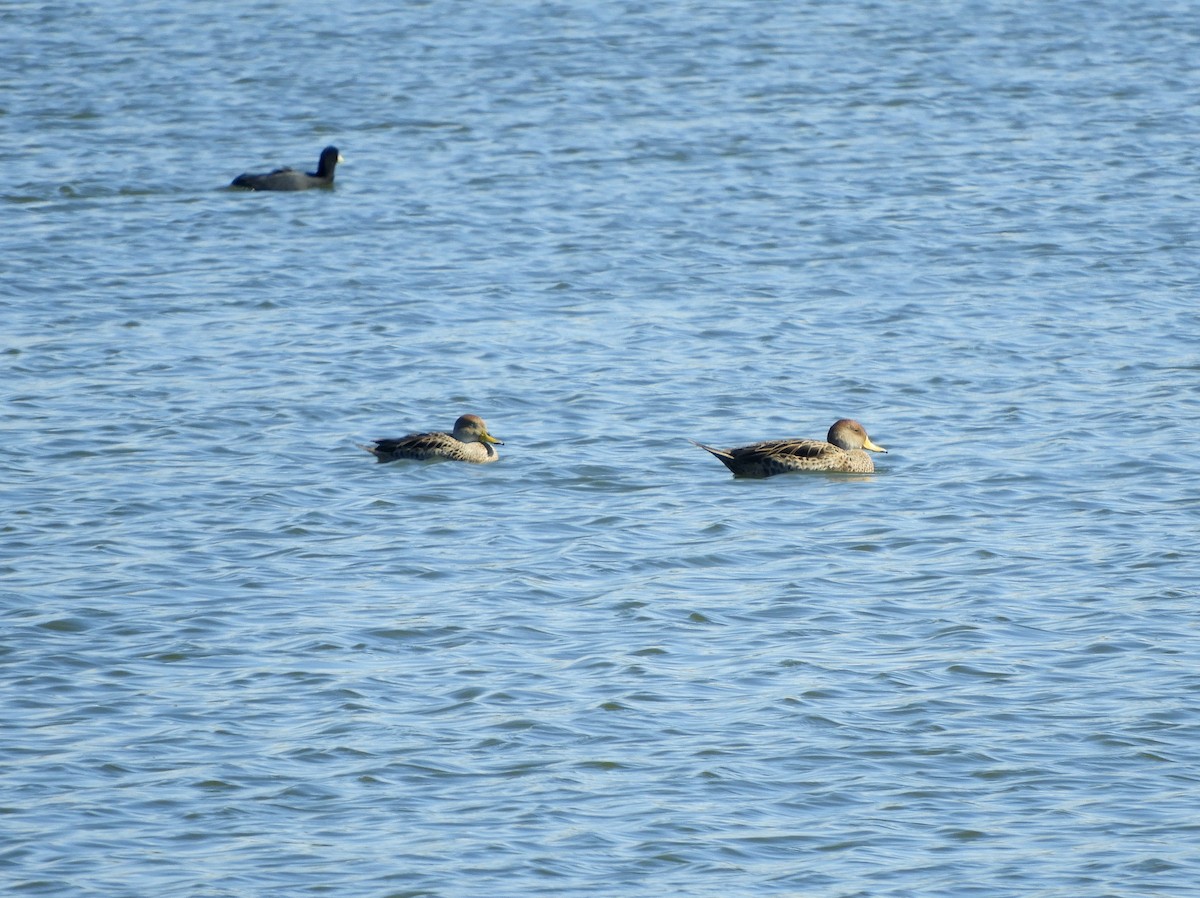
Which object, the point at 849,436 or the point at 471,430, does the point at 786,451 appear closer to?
the point at 849,436

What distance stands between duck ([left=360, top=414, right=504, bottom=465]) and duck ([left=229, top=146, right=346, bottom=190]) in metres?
11.5

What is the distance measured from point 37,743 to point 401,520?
4.29 meters

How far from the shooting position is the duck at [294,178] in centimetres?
2638

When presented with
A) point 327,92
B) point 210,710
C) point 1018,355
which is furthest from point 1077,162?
point 210,710

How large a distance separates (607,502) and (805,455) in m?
1.54

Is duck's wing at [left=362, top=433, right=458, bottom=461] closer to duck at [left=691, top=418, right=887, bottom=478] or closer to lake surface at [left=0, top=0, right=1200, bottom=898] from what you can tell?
lake surface at [left=0, top=0, right=1200, bottom=898]

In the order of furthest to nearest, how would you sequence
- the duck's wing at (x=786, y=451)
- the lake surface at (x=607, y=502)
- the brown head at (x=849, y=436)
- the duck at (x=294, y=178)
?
the duck at (x=294, y=178), the brown head at (x=849, y=436), the duck's wing at (x=786, y=451), the lake surface at (x=607, y=502)

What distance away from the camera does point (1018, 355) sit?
18109 millimetres

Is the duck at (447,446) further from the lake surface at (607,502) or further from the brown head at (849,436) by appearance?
the brown head at (849,436)

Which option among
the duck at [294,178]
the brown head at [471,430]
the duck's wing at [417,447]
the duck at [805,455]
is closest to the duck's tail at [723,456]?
the duck at [805,455]

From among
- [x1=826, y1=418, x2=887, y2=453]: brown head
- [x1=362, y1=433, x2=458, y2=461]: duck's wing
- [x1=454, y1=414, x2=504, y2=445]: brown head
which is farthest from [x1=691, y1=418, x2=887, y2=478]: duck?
[x1=362, y1=433, x2=458, y2=461]: duck's wing

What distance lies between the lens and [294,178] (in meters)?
26.4

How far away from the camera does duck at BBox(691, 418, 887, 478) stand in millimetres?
14883

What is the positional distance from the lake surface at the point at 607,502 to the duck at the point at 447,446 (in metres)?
0.18
